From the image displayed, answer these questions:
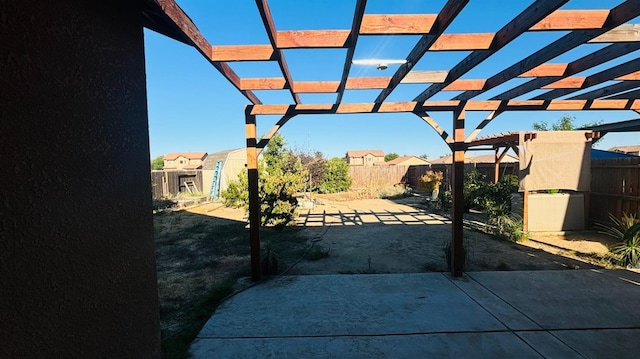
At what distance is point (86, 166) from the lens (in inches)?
40.3

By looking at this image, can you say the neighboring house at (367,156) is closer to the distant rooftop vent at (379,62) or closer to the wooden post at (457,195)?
the wooden post at (457,195)

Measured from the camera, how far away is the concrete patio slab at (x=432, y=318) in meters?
2.51

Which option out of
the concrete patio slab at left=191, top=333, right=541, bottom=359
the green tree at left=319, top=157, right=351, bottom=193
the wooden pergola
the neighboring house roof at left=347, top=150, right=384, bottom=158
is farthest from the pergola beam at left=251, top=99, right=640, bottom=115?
the neighboring house roof at left=347, top=150, right=384, bottom=158

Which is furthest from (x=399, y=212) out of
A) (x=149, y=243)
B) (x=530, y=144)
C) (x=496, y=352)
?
(x=149, y=243)

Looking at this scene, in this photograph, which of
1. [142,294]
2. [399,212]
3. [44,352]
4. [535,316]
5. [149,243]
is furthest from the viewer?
[399,212]

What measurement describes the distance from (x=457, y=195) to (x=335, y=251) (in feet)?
8.33

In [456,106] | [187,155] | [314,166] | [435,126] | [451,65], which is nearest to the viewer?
[451,65]

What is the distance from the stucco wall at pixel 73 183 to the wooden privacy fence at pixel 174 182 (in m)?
15.6

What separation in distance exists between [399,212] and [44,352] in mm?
10357

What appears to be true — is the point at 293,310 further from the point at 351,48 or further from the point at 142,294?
the point at 351,48

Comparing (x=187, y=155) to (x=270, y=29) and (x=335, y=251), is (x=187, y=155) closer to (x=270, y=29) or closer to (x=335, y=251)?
(x=335, y=251)

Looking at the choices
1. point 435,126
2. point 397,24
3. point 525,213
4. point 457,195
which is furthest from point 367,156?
point 397,24

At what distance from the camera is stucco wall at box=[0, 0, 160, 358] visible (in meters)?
0.75

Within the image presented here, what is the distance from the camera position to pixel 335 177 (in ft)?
57.5
